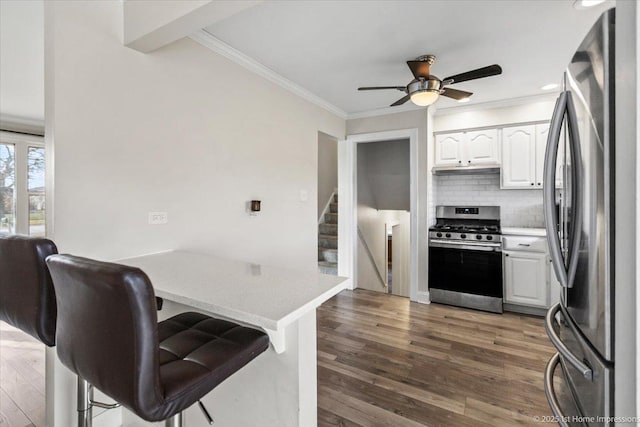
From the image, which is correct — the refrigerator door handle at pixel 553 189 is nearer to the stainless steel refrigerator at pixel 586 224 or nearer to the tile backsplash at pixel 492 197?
the stainless steel refrigerator at pixel 586 224

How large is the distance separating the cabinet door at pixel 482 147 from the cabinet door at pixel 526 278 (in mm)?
1175

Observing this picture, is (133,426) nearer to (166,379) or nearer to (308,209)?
(166,379)

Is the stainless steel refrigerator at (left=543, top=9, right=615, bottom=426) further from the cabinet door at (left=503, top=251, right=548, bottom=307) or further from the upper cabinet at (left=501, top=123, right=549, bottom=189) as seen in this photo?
the upper cabinet at (left=501, top=123, right=549, bottom=189)

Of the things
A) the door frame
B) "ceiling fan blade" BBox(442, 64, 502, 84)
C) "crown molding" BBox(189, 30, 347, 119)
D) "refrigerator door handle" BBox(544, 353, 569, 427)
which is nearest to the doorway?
the door frame

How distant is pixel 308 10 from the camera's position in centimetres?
197

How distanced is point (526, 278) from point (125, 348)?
380 cm

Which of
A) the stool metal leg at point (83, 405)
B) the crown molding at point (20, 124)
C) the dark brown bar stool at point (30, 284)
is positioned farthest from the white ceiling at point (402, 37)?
the crown molding at point (20, 124)

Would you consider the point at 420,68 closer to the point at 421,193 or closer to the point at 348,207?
the point at 421,193

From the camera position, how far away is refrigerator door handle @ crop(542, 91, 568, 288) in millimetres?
1077

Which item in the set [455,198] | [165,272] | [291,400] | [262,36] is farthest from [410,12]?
[455,198]

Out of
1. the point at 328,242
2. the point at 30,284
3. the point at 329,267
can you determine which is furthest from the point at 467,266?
the point at 30,284

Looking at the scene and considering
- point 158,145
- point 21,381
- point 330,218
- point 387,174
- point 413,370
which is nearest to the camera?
point 158,145

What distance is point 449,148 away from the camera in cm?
396

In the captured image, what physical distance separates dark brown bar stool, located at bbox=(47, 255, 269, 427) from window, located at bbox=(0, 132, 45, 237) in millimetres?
5513
